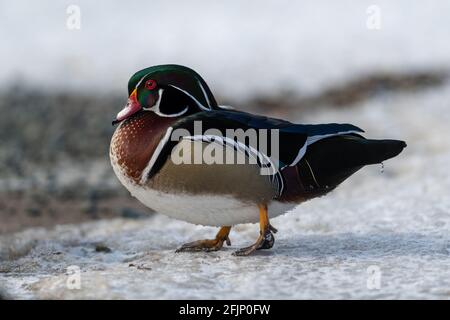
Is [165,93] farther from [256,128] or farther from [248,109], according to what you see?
[248,109]

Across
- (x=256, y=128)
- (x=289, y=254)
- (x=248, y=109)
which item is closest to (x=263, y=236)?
(x=289, y=254)

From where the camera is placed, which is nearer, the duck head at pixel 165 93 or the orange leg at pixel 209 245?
the duck head at pixel 165 93

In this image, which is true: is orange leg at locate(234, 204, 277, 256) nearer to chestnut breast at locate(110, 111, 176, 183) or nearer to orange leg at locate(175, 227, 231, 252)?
orange leg at locate(175, 227, 231, 252)

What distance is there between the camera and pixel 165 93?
17.5 ft

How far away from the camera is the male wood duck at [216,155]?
5.09 metres

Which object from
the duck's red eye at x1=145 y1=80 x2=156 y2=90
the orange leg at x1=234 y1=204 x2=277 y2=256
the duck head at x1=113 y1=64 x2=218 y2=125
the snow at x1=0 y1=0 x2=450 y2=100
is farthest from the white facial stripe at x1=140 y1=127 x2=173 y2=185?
the snow at x1=0 y1=0 x2=450 y2=100

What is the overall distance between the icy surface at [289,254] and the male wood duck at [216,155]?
38 cm

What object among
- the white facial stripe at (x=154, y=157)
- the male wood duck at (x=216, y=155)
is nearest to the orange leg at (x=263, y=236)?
the male wood duck at (x=216, y=155)

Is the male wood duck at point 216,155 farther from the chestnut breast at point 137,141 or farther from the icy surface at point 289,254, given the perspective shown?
the icy surface at point 289,254

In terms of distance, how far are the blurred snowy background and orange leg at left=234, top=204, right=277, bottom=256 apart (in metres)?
0.09

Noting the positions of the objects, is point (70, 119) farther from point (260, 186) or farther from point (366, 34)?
point (260, 186)

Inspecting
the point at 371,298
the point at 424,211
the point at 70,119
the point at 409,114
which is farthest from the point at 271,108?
the point at 371,298

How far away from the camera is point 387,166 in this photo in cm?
1040

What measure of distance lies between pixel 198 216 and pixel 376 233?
5.71 ft
